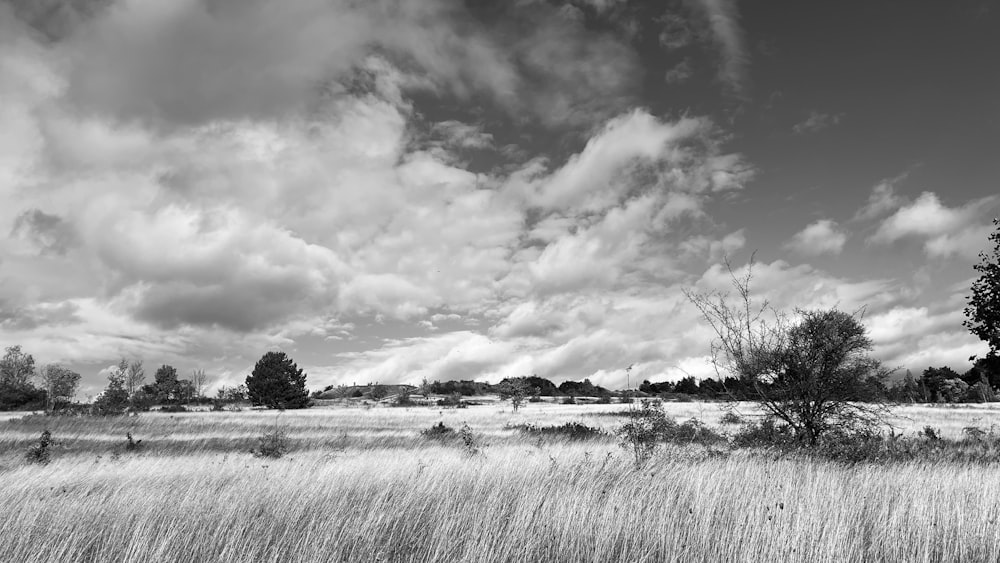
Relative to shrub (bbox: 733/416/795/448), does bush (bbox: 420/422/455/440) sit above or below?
below

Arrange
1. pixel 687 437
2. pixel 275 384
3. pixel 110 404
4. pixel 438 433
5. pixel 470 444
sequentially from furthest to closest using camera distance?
pixel 275 384 → pixel 110 404 → pixel 438 433 → pixel 470 444 → pixel 687 437

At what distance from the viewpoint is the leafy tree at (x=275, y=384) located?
231 feet

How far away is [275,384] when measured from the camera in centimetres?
7031

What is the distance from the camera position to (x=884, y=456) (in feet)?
36.2

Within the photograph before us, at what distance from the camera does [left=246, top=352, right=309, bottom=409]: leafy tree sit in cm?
7031

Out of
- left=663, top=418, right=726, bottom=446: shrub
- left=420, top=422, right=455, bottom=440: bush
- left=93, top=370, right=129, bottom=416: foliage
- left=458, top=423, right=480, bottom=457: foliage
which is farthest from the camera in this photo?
left=93, top=370, right=129, bottom=416: foliage

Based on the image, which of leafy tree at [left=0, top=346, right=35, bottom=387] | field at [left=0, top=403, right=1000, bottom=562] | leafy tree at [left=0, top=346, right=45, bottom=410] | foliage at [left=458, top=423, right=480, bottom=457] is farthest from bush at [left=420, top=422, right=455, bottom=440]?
leafy tree at [left=0, top=346, right=35, bottom=387]

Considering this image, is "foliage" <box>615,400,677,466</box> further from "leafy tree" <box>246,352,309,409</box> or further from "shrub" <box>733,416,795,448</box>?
"leafy tree" <box>246,352,309,409</box>

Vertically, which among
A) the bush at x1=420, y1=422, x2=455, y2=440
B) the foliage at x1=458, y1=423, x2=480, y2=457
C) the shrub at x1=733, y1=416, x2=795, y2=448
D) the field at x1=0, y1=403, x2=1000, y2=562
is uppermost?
the shrub at x1=733, y1=416, x2=795, y2=448

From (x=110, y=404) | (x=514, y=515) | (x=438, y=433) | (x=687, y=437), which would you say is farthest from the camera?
(x=110, y=404)

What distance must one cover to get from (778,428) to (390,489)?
1051 cm

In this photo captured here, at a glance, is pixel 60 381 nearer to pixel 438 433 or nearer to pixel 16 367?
pixel 16 367

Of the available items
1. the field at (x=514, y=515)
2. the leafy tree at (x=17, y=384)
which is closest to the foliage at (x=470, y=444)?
the field at (x=514, y=515)

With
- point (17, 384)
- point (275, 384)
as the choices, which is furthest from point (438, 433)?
point (17, 384)
